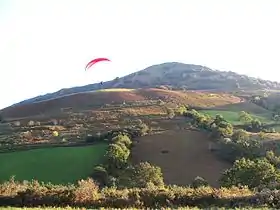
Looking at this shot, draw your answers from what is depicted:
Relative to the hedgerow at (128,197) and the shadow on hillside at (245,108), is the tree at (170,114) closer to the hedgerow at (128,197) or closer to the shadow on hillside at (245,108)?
the shadow on hillside at (245,108)

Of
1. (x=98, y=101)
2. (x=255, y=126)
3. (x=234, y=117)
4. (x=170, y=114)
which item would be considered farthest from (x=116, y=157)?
(x=98, y=101)

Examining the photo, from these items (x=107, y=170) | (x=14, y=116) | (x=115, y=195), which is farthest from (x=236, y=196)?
(x=14, y=116)

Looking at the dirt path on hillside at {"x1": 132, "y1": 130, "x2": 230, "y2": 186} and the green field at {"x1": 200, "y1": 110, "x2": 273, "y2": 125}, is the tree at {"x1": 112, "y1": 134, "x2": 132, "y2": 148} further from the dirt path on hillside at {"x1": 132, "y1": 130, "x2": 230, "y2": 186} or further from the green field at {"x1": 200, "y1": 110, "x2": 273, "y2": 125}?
the green field at {"x1": 200, "y1": 110, "x2": 273, "y2": 125}

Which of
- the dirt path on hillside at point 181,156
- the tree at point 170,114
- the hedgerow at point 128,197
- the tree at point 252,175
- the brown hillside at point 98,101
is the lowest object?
the dirt path on hillside at point 181,156

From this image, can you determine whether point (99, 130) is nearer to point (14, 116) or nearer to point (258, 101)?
point (14, 116)

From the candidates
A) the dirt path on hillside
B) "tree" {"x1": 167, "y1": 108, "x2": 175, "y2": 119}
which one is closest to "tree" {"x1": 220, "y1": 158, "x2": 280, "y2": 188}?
the dirt path on hillside

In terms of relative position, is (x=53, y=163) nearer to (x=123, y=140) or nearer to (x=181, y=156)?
(x=123, y=140)

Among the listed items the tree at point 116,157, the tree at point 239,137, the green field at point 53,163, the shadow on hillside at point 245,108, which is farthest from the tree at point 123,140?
the shadow on hillside at point 245,108

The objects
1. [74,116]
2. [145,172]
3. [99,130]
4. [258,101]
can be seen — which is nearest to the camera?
[145,172]
